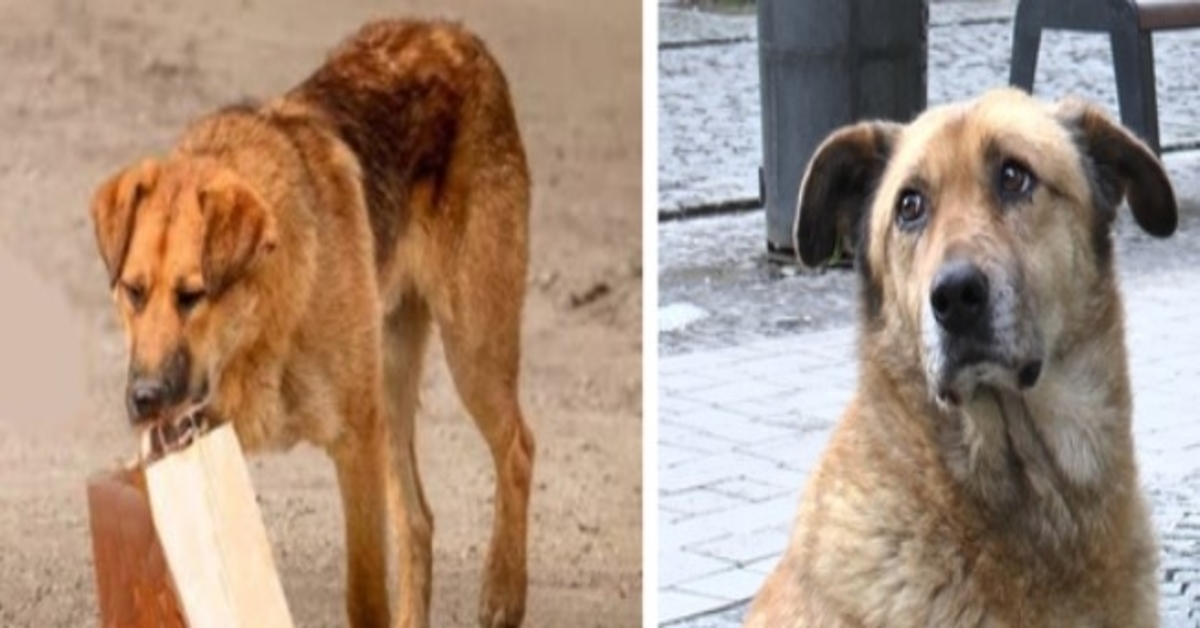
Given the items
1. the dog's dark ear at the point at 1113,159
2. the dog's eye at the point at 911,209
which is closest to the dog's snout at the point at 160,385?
the dog's eye at the point at 911,209

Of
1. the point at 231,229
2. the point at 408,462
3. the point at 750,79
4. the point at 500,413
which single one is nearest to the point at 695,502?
the point at 500,413

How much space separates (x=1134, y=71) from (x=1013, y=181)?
244 inches

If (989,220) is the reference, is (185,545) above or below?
below

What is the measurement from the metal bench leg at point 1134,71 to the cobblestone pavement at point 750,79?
1.80 m

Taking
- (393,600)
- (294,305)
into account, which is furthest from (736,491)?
(294,305)

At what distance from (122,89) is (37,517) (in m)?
0.83

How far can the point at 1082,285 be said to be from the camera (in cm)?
427

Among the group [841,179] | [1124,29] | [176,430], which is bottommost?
[1124,29]

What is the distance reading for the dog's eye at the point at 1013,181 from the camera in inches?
164

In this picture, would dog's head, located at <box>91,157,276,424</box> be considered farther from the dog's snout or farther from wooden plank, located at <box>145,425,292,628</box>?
wooden plank, located at <box>145,425,292,628</box>

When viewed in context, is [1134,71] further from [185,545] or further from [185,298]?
[185,545]

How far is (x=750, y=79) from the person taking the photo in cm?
1454

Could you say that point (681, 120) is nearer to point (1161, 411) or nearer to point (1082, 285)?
point (1161, 411)

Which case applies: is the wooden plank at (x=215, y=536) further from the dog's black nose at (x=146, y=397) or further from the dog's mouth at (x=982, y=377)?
the dog's mouth at (x=982, y=377)
